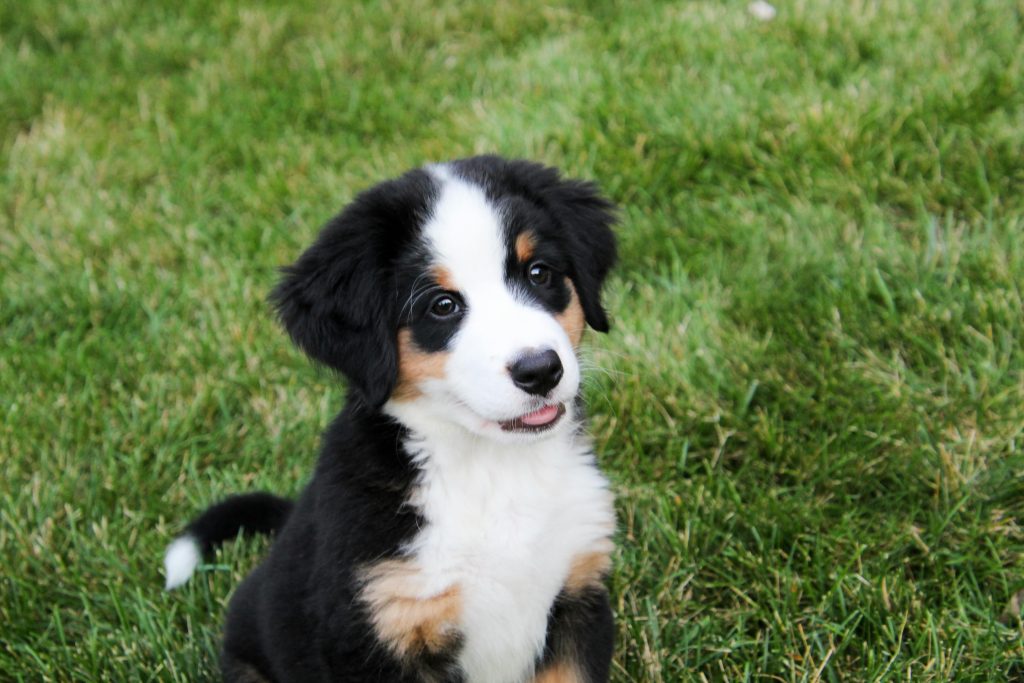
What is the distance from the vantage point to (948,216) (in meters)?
3.69

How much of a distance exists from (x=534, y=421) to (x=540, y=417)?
0.05 feet

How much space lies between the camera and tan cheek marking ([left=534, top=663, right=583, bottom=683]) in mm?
2373

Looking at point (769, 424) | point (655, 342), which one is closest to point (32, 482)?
point (655, 342)

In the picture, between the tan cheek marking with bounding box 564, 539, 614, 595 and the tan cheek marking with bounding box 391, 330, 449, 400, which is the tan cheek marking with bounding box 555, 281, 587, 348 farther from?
the tan cheek marking with bounding box 564, 539, 614, 595

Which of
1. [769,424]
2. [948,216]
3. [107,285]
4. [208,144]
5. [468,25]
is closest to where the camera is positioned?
[769,424]

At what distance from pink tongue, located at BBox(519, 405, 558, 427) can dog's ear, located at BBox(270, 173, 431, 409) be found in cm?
30

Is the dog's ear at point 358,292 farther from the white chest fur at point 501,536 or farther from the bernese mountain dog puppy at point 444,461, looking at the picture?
the white chest fur at point 501,536

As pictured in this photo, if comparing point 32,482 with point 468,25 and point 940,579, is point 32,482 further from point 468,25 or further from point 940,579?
point 468,25

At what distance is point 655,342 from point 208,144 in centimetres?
268

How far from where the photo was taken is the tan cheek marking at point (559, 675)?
2373 millimetres

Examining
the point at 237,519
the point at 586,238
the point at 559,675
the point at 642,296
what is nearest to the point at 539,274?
the point at 586,238

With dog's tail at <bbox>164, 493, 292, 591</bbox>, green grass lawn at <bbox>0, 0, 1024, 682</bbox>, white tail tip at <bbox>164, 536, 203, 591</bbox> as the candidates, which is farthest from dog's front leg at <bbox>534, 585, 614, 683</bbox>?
white tail tip at <bbox>164, 536, 203, 591</bbox>

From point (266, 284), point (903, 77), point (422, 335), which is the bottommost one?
point (266, 284)

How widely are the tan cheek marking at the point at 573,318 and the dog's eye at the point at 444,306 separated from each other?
27 centimetres
